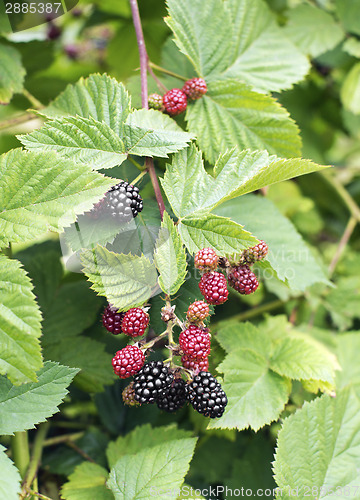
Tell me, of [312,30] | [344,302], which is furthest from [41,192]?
[312,30]

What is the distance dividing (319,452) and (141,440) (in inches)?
17.7

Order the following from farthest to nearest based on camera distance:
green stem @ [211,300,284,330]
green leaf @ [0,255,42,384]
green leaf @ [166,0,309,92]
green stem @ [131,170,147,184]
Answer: green stem @ [211,300,284,330], green leaf @ [166,0,309,92], green stem @ [131,170,147,184], green leaf @ [0,255,42,384]

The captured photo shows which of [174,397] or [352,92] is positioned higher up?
[352,92]

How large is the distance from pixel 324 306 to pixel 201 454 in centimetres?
72

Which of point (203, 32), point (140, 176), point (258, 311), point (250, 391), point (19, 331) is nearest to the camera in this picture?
point (19, 331)

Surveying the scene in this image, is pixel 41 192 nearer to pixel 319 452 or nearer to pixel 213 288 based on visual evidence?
pixel 213 288

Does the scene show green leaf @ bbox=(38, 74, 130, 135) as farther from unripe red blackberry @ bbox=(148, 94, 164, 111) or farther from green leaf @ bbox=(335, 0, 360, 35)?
green leaf @ bbox=(335, 0, 360, 35)

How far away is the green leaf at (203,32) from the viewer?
1106mm

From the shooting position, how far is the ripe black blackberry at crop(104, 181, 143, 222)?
0.83 metres

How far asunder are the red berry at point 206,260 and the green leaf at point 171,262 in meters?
0.03

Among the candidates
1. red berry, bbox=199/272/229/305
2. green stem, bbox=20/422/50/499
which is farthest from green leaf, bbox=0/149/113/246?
green stem, bbox=20/422/50/499

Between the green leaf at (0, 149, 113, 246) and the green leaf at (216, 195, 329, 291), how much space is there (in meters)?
0.42

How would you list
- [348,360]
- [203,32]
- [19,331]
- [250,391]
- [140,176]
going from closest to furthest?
[19,331]
[140,176]
[250,391]
[203,32]
[348,360]

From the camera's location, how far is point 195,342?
79cm
